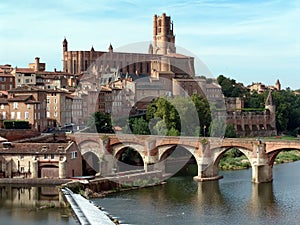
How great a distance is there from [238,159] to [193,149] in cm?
1102

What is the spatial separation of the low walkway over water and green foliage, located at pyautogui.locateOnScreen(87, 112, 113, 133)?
2185 cm

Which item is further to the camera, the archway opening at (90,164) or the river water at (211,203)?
the archway opening at (90,164)

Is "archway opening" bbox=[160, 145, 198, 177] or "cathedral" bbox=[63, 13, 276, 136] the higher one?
"cathedral" bbox=[63, 13, 276, 136]

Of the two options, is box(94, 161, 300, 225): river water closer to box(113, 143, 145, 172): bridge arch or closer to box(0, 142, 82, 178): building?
box(113, 143, 145, 172): bridge arch

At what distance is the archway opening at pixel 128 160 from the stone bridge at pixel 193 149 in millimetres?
566

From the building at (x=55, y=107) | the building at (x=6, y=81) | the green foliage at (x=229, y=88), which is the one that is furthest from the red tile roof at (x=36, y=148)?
the green foliage at (x=229, y=88)

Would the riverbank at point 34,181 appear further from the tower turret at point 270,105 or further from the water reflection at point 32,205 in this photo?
the tower turret at point 270,105

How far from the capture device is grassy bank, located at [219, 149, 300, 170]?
4962 cm

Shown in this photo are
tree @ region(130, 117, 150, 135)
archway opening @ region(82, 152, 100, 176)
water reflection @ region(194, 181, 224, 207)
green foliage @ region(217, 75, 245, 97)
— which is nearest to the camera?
water reflection @ region(194, 181, 224, 207)

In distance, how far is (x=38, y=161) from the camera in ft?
131

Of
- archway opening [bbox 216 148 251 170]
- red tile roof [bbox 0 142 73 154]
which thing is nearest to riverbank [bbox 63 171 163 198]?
red tile roof [bbox 0 142 73 154]

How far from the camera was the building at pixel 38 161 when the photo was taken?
39688 mm

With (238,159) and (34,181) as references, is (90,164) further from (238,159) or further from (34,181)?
(238,159)

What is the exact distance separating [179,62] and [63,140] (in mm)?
43957
